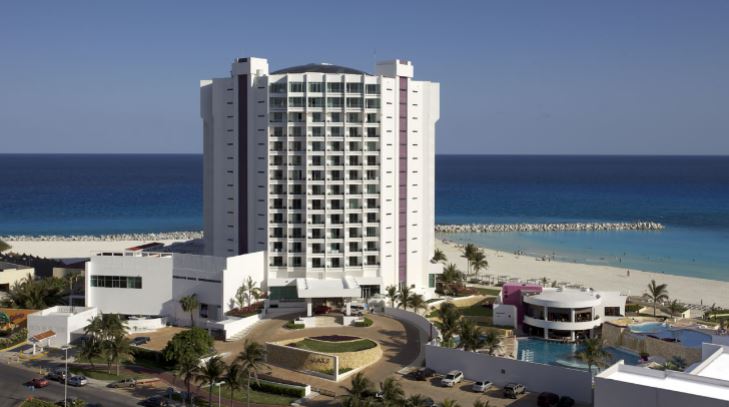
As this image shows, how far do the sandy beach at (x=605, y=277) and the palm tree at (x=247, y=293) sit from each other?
49.1 meters

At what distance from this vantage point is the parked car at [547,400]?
5475 centimetres

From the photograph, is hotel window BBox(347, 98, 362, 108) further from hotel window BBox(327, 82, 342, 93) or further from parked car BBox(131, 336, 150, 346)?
parked car BBox(131, 336, 150, 346)

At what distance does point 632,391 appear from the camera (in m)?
42.1

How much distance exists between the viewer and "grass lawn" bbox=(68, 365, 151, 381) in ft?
203

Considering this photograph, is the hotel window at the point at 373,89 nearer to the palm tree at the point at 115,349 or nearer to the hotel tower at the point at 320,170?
the hotel tower at the point at 320,170

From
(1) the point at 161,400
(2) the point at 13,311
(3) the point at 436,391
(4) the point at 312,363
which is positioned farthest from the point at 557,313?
(2) the point at 13,311

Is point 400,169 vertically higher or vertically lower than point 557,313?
higher

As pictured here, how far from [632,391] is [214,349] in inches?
1499

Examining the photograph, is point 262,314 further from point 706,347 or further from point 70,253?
point 70,253

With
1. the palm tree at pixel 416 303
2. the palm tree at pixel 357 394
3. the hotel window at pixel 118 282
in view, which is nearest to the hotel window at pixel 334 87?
the palm tree at pixel 416 303

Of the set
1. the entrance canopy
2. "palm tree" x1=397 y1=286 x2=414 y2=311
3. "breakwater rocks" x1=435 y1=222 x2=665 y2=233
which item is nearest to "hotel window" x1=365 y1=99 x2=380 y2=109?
the entrance canopy

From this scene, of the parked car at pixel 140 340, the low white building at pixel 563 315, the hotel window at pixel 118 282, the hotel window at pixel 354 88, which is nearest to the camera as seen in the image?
the parked car at pixel 140 340

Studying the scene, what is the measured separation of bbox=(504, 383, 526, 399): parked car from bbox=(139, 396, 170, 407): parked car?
25.9m

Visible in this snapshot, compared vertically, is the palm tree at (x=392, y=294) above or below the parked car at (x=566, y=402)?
above
